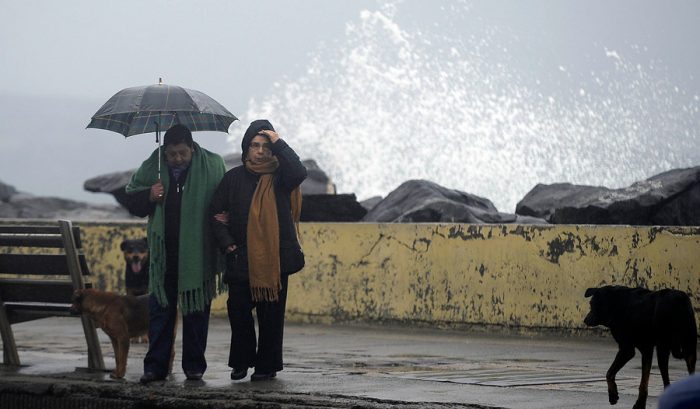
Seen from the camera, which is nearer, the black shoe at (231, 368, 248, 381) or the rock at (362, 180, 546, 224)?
the black shoe at (231, 368, 248, 381)

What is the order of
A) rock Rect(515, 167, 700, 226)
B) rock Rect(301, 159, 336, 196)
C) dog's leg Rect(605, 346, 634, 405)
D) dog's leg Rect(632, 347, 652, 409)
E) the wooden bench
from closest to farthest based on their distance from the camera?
dog's leg Rect(632, 347, 652, 409)
dog's leg Rect(605, 346, 634, 405)
the wooden bench
rock Rect(515, 167, 700, 226)
rock Rect(301, 159, 336, 196)

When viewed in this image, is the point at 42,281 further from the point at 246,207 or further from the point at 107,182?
the point at 107,182

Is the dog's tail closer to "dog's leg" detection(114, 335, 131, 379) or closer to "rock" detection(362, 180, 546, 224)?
"dog's leg" detection(114, 335, 131, 379)

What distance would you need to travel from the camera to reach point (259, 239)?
7926 millimetres

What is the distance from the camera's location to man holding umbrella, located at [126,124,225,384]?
8164mm

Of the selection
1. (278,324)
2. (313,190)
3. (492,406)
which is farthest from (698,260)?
(313,190)

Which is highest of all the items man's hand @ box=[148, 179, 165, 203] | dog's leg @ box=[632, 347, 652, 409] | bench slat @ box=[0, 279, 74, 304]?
man's hand @ box=[148, 179, 165, 203]

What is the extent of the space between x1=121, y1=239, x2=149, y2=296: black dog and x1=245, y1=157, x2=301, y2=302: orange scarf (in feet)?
11.4

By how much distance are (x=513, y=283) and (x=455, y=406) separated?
18.6 feet

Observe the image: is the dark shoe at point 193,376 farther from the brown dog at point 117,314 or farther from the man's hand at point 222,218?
the man's hand at point 222,218

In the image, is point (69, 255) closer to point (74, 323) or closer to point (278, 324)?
point (278, 324)

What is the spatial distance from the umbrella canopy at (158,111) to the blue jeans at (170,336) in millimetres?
1053

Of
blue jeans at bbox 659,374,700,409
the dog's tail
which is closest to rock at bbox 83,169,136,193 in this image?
the dog's tail

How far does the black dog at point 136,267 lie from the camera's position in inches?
446
